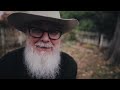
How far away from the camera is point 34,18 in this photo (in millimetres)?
7238

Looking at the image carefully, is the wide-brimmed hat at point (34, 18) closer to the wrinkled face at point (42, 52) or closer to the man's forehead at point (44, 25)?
the man's forehead at point (44, 25)

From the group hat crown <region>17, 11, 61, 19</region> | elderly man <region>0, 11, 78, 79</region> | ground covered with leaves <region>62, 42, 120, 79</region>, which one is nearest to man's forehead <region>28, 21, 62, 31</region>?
elderly man <region>0, 11, 78, 79</region>

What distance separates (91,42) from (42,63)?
841 mm

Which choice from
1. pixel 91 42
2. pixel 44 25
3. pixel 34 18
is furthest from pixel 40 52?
pixel 91 42

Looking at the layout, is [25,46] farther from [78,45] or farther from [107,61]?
[107,61]

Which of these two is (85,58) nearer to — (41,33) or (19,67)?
(41,33)

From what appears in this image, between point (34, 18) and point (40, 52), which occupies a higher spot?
point (34, 18)

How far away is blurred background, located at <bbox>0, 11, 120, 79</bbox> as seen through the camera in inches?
286

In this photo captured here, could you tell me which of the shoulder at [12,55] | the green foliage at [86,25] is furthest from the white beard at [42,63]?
the green foliage at [86,25]

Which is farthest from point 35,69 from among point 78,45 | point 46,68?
point 78,45

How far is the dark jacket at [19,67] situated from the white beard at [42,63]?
79 millimetres

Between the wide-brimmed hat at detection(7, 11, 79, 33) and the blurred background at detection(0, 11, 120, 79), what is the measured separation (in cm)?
7

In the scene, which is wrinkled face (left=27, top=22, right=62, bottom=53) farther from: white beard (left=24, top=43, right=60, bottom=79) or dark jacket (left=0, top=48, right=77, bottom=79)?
dark jacket (left=0, top=48, right=77, bottom=79)
